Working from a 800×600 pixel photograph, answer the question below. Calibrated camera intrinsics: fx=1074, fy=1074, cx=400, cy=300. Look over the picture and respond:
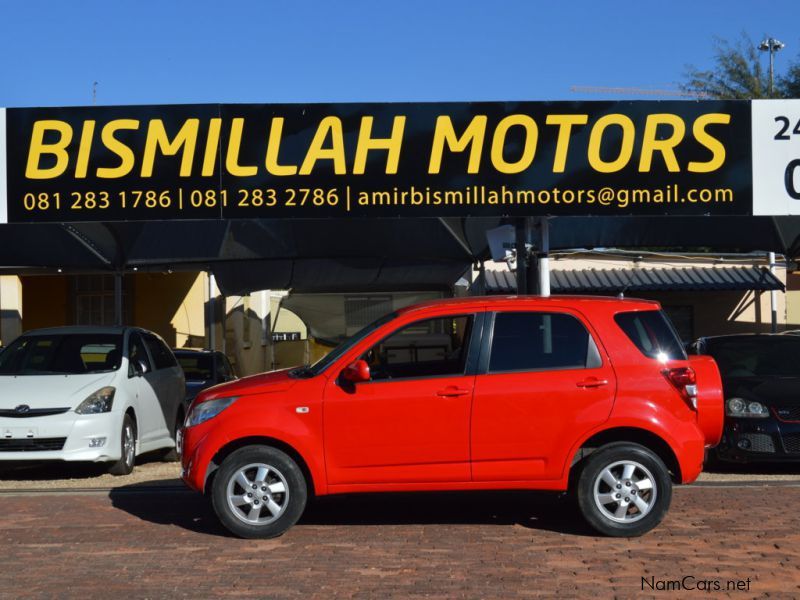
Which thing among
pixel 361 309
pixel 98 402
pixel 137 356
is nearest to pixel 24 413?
pixel 98 402

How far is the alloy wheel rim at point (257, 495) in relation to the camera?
26.3 feet

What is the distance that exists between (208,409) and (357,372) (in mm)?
1263

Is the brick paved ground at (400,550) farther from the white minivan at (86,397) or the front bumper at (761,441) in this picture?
the white minivan at (86,397)

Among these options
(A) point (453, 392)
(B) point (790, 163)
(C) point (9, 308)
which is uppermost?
(B) point (790, 163)

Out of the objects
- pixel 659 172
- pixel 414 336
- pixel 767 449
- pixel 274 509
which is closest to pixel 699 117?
pixel 659 172

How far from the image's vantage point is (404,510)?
925 centimetres

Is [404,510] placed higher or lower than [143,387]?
lower

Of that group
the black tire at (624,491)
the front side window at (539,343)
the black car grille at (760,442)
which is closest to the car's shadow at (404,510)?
the black tire at (624,491)

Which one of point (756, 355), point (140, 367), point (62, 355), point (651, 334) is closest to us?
point (651, 334)

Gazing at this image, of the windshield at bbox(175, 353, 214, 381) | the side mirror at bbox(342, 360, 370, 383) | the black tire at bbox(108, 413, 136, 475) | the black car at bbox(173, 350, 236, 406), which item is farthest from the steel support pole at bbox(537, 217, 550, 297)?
the windshield at bbox(175, 353, 214, 381)

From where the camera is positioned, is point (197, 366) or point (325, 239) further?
point (197, 366)

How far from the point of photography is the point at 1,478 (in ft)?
38.8

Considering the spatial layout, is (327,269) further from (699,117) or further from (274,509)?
(274,509)

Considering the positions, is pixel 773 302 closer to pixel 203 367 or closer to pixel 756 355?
pixel 756 355
